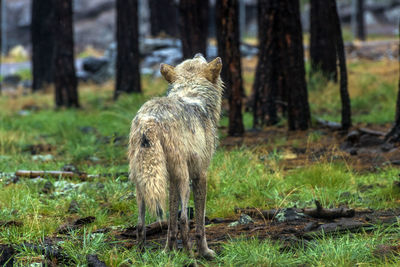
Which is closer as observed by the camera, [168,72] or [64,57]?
[168,72]

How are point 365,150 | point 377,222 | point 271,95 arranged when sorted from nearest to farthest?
point 377,222 → point 365,150 → point 271,95

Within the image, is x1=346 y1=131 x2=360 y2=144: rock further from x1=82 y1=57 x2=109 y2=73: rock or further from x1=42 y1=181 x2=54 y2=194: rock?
x1=82 y1=57 x2=109 y2=73: rock

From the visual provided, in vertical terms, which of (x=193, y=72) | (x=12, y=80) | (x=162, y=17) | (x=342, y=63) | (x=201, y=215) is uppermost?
(x=162, y=17)

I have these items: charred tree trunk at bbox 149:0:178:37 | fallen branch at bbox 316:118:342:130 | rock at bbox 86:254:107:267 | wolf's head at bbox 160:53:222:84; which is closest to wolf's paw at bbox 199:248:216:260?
rock at bbox 86:254:107:267

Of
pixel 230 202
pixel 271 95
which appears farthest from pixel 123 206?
pixel 271 95

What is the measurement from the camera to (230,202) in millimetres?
6484

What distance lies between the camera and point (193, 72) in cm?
554

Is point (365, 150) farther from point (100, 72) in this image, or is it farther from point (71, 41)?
point (100, 72)

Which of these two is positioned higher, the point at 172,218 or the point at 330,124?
the point at 172,218

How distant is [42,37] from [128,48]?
6.25m

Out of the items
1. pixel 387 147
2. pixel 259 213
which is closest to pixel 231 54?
pixel 387 147

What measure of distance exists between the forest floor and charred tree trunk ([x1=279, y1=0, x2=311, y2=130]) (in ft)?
1.05

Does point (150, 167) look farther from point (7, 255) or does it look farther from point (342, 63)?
point (342, 63)

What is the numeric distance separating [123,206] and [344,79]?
5.44m
